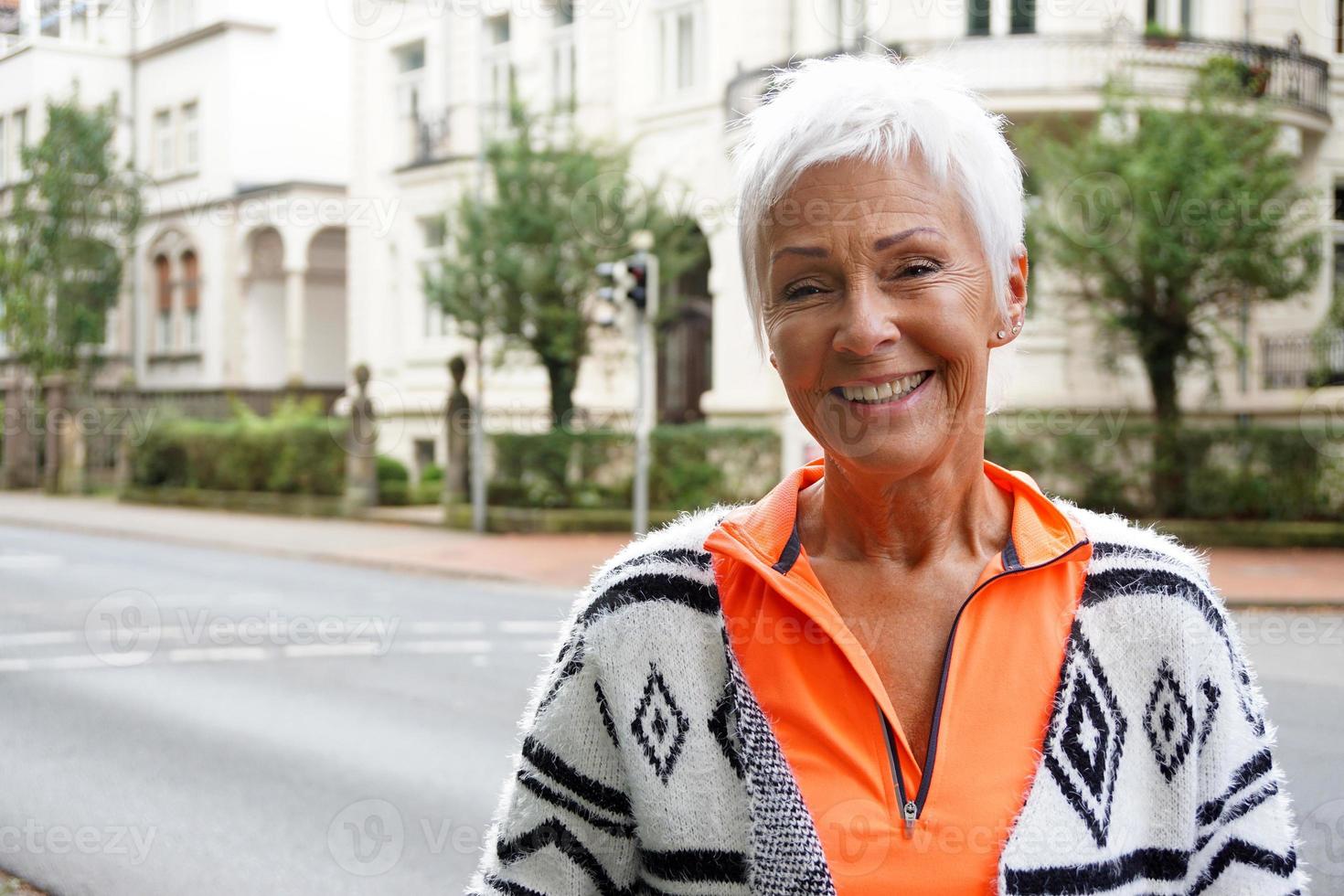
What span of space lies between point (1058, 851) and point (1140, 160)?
55.5ft

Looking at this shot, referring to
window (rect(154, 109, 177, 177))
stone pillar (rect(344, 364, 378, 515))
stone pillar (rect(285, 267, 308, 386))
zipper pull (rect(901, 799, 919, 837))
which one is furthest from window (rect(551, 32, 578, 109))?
zipper pull (rect(901, 799, 919, 837))

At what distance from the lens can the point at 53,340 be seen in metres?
35.3

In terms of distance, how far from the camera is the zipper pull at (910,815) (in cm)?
181

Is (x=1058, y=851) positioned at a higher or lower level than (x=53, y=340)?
lower

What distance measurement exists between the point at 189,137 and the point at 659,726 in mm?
38705

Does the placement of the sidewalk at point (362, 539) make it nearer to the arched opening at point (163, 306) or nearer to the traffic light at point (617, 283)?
the traffic light at point (617, 283)

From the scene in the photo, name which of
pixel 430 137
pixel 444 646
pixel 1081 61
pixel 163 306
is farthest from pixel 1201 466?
pixel 163 306

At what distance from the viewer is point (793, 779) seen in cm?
184

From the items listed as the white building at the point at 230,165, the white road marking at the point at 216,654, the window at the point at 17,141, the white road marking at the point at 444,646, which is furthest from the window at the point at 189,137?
the white road marking at the point at 444,646

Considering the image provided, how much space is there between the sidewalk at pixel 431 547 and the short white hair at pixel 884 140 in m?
12.4

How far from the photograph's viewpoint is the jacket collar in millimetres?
1981

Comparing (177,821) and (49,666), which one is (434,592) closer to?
(49,666)

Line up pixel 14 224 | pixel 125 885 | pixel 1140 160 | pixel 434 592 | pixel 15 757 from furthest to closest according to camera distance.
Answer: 1. pixel 14 224
2. pixel 1140 160
3. pixel 434 592
4. pixel 15 757
5. pixel 125 885

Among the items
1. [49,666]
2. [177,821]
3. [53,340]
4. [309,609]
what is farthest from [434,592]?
[53,340]
